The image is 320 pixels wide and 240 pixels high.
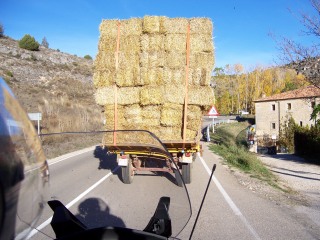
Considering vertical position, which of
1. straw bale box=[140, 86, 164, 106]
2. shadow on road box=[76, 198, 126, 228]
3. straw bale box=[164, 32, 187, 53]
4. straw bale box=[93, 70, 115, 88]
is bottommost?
shadow on road box=[76, 198, 126, 228]

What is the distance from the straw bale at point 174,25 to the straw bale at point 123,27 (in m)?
0.66

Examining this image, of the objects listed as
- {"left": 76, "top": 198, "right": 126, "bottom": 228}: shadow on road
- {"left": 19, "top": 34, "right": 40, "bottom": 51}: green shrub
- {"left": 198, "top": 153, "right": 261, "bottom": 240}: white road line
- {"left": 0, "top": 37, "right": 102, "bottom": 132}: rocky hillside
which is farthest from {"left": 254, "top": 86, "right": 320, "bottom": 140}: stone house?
{"left": 76, "top": 198, "right": 126, "bottom": 228}: shadow on road

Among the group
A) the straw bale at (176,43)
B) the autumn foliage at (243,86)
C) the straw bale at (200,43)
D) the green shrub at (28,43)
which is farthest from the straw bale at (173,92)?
the autumn foliage at (243,86)

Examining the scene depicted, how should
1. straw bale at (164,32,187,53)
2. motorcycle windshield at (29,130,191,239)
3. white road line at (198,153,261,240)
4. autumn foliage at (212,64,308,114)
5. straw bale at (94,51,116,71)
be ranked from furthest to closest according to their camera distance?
autumn foliage at (212,64,308,114)
straw bale at (94,51,116,71)
straw bale at (164,32,187,53)
white road line at (198,153,261,240)
motorcycle windshield at (29,130,191,239)

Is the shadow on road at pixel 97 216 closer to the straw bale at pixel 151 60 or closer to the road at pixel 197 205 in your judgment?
the road at pixel 197 205

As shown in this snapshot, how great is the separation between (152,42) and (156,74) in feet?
2.97

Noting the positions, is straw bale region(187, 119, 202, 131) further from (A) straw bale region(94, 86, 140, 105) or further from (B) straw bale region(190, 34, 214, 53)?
(B) straw bale region(190, 34, 214, 53)

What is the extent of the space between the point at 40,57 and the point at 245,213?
6136 centimetres

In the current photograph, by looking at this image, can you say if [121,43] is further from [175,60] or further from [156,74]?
[175,60]

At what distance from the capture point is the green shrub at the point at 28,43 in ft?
206

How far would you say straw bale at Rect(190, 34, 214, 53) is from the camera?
29.6 ft

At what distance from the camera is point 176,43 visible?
354 inches

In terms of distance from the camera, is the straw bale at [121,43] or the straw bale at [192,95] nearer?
the straw bale at [192,95]

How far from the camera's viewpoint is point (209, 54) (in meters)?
9.18
